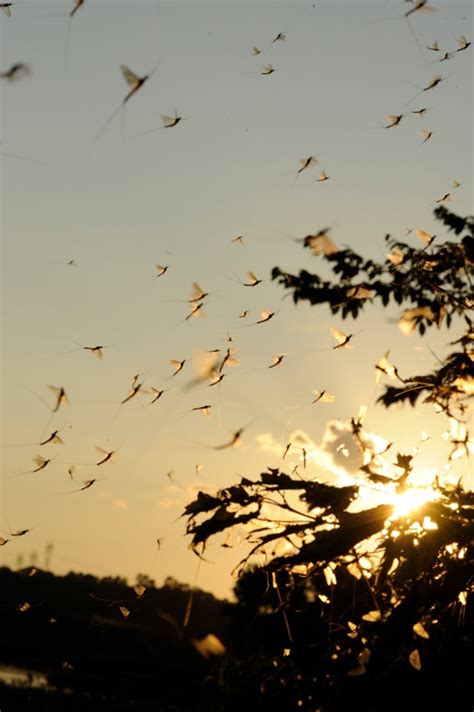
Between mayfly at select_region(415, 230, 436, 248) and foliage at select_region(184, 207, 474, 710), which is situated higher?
mayfly at select_region(415, 230, 436, 248)

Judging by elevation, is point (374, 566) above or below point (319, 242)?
below

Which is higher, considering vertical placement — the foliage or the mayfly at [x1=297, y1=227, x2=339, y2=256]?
the mayfly at [x1=297, y1=227, x2=339, y2=256]

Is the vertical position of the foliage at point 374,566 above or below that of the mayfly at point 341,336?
below

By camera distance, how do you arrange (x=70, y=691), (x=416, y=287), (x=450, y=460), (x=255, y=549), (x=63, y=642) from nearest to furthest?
1. (x=255, y=549)
2. (x=450, y=460)
3. (x=416, y=287)
4. (x=70, y=691)
5. (x=63, y=642)

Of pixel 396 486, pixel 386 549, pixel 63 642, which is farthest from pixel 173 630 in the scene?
pixel 63 642

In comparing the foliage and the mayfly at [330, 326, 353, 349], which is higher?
the mayfly at [330, 326, 353, 349]

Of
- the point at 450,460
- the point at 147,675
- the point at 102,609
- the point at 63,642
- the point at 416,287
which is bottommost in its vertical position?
the point at 147,675

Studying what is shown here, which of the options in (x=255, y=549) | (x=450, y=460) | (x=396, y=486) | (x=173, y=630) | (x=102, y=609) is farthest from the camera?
(x=102, y=609)

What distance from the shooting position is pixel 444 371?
5203mm

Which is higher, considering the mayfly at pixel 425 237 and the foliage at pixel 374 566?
the mayfly at pixel 425 237

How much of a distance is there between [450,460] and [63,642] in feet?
297

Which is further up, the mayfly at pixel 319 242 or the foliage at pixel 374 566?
the mayfly at pixel 319 242

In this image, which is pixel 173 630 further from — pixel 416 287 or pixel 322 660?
pixel 416 287

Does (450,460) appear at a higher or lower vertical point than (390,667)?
higher
